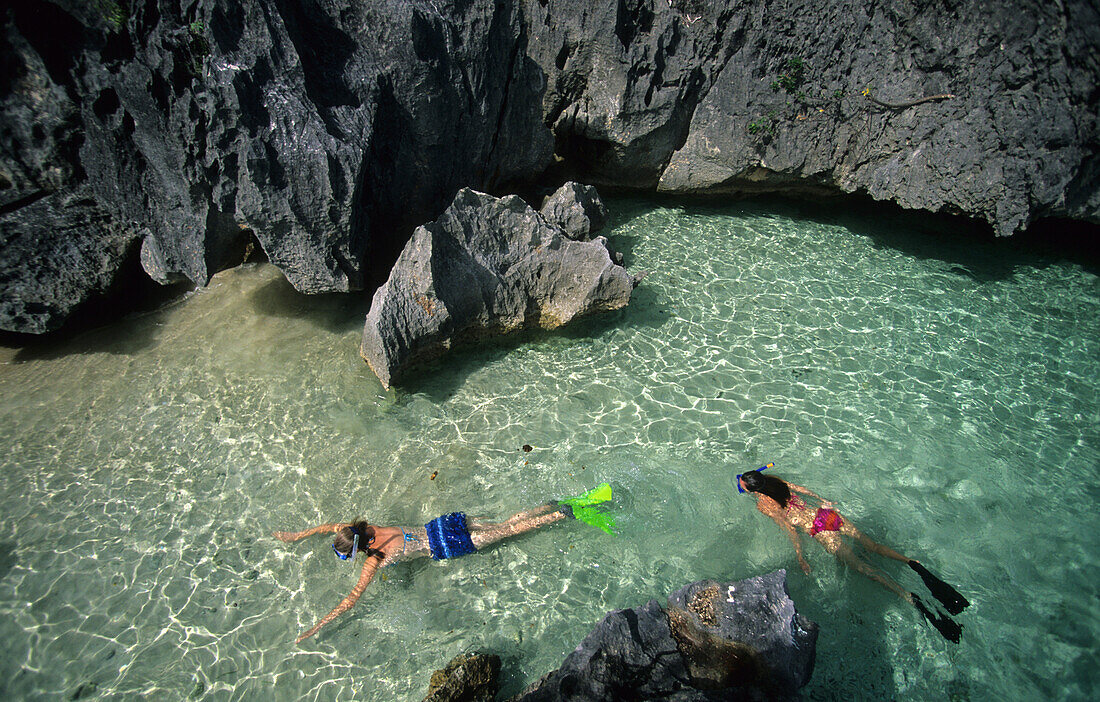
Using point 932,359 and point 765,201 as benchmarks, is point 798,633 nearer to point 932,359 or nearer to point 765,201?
point 932,359

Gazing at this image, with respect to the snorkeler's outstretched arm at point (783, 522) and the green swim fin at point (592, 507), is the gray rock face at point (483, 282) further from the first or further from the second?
the snorkeler's outstretched arm at point (783, 522)

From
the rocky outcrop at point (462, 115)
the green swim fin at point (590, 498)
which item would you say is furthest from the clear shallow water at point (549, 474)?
the rocky outcrop at point (462, 115)

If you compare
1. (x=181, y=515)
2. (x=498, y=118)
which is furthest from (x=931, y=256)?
(x=181, y=515)

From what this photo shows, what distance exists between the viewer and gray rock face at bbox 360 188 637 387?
658cm

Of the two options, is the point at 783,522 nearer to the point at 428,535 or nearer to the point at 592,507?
the point at 592,507

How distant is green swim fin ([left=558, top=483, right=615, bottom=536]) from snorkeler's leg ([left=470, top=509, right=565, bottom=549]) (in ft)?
0.53

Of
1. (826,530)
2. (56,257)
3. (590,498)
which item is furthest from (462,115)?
(826,530)

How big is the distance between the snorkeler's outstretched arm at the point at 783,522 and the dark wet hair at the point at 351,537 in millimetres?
3801

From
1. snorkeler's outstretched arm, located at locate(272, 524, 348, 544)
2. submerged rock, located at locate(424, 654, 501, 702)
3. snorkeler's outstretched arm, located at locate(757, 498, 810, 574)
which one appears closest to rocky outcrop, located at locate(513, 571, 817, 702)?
submerged rock, located at locate(424, 654, 501, 702)

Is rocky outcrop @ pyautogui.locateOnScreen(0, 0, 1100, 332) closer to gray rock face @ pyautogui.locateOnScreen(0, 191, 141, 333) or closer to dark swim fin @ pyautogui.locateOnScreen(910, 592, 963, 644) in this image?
gray rock face @ pyautogui.locateOnScreen(0, 191, 141, 333)

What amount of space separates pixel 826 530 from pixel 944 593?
3.31ft

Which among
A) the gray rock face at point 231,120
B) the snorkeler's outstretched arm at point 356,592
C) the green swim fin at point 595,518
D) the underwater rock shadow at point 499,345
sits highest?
the gray rock face at point 231,120

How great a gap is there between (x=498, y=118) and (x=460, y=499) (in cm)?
577

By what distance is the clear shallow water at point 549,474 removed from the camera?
4.64m
